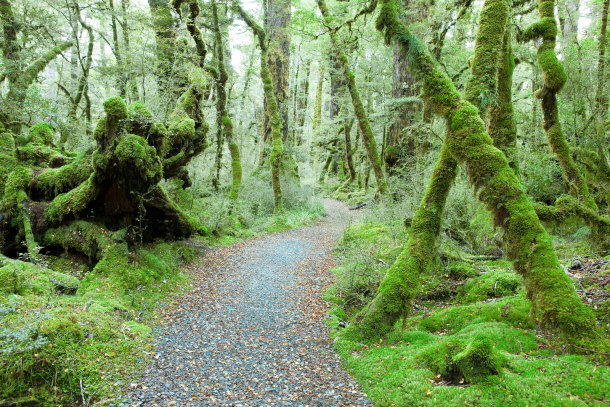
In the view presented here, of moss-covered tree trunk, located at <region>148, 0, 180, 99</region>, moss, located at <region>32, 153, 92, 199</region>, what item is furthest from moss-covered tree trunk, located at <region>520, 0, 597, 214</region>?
moss, located at <region>32, 153, 92, 199</region>

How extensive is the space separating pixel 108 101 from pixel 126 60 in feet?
18.9

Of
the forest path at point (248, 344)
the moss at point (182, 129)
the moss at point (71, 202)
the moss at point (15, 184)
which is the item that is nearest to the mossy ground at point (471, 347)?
the forest path at point (248, 344)

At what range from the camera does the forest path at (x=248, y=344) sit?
393cm

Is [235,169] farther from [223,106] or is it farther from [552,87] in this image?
[552,87]

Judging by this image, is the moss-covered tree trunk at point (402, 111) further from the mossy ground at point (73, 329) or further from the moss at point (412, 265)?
the mossy ground at point (73, 329)

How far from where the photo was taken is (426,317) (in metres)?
5.39

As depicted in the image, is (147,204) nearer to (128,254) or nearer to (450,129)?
(128,254)

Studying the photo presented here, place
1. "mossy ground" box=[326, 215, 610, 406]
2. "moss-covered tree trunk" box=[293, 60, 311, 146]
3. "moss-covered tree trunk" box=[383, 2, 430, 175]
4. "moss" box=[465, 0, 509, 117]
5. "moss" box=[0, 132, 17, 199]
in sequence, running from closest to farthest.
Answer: "mossy ground" box=[326, 215, 610, 406], "moss" box=[465, 0, 509, 117], "moss" box=[0, 132, 17, 199], "moss-covered tree trunk" box=[383, 2, 430, 175], "moss-covered tree trunk" box=[293, 60, 311, 146]

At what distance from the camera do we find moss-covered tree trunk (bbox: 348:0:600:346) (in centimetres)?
343

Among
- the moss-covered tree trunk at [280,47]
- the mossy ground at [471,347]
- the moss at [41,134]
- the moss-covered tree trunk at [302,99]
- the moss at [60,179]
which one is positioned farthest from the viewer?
the moss-covered tree trunk at [302,99]

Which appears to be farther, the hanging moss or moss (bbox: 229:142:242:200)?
moss (bbox: 229:142:242:200)

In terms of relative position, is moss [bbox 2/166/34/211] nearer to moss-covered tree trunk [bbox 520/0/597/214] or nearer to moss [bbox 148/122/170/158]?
moss [bbox 148/122/170/158]

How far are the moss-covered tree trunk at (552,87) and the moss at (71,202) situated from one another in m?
8.50

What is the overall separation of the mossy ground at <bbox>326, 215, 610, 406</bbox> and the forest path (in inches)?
17.9
